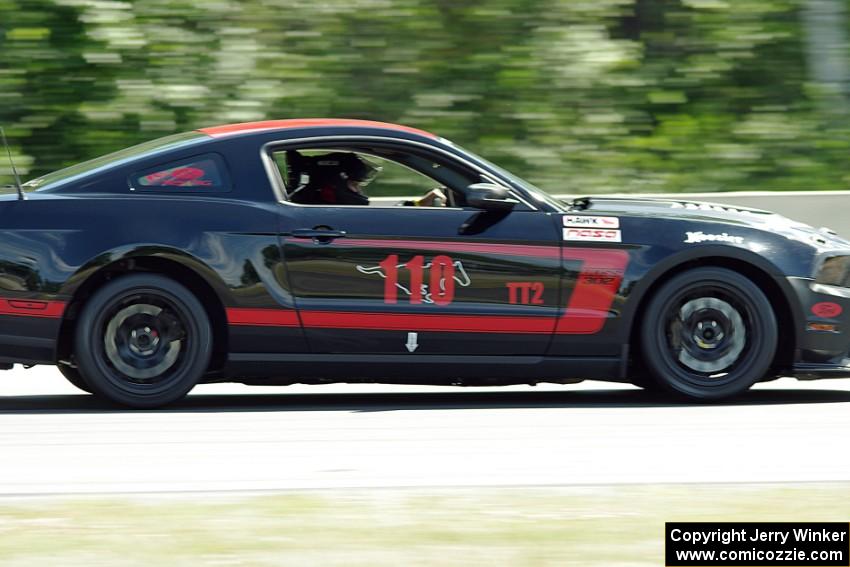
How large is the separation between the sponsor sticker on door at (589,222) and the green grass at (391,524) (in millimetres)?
2112

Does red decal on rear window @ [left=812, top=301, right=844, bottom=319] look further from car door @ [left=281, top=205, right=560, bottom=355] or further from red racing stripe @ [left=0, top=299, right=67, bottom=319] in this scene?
red racing stripe @ [left=0, top=299, right=67, bottom=319]

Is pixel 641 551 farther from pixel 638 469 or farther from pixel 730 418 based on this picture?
pixel 730 418

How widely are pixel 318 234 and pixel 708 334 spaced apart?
2.03 m

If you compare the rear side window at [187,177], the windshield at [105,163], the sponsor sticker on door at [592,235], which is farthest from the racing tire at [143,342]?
the sponsor sticker on door at [592,235]

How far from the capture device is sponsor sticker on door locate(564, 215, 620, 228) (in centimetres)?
684

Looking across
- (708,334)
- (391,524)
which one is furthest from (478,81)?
(391,524)

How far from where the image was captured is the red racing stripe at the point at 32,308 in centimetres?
662

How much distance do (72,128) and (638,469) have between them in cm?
936

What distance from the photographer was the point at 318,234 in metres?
6.74

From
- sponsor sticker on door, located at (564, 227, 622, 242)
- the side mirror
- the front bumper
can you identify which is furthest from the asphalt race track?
the side mirror

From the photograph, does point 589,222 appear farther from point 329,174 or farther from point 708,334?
point 329,174

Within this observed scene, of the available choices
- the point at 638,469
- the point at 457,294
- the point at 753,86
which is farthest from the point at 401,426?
the point at 753,86

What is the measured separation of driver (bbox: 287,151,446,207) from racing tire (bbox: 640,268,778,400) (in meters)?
1.27

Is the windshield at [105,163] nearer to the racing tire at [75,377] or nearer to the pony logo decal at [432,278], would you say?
the racing tire at [75,377]
